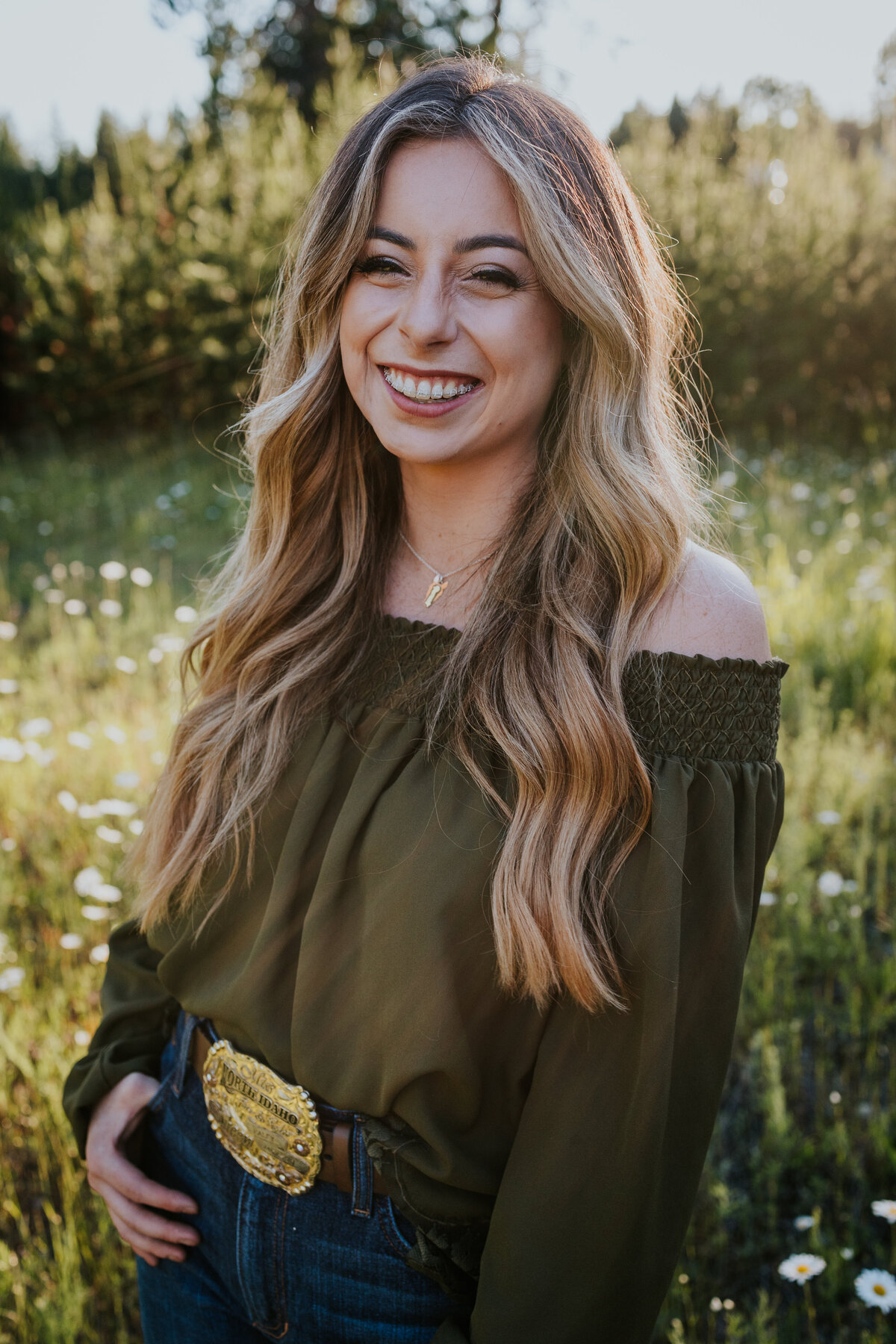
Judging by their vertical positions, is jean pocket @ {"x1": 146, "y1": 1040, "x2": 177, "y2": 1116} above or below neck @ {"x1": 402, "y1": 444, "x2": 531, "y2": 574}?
below

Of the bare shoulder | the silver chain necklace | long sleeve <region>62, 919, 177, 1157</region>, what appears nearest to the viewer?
the bare shoulder

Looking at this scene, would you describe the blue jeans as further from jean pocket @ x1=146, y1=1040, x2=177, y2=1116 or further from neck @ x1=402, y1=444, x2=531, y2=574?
neck @ x1=402, y1=444, x2=531, y2=574

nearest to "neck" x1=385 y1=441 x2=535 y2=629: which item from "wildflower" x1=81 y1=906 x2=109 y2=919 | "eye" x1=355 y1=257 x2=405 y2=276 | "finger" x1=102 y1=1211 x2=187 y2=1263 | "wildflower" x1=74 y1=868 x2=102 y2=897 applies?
"eye" x1=355 y1=257 x2=405 y2=276

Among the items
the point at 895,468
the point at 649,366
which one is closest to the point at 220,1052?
the point at 649,366

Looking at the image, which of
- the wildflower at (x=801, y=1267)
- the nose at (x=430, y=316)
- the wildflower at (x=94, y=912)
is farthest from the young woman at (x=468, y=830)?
the wildflower at (x=94, y=912)

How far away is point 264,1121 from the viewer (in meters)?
1.50

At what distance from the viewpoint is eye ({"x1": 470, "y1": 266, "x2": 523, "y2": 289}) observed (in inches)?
59.2

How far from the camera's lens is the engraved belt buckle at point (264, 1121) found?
1.46 meters

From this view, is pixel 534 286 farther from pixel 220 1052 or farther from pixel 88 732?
pixel 88 732

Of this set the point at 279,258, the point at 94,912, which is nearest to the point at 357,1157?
the point at 94,912

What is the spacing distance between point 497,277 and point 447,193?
0.52 feet

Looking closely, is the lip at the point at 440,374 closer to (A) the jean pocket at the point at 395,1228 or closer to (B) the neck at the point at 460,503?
(B) the neck at the point at 460,503

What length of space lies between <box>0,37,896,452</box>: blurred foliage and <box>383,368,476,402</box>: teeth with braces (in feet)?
27.1

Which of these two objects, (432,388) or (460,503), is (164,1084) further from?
(432,388)
